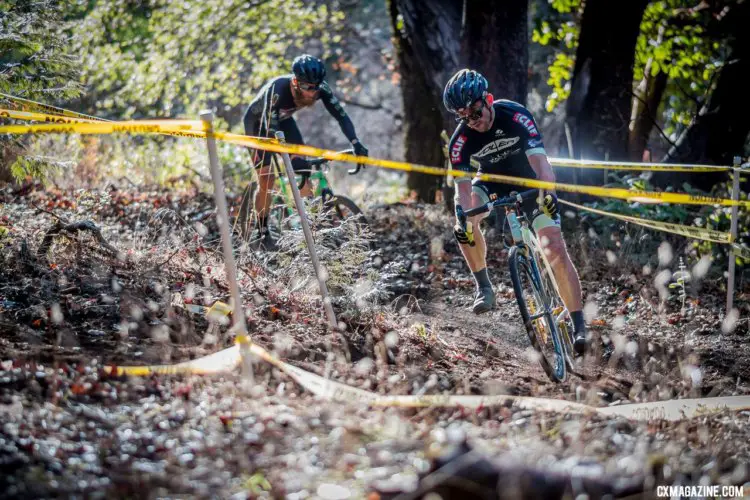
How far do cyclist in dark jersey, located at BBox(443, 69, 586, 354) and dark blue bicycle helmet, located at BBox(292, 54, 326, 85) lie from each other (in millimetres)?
2279

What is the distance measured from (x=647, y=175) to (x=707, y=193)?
34.2 inches

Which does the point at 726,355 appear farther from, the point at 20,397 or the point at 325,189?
the point at 20,397

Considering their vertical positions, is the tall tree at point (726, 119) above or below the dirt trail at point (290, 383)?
above

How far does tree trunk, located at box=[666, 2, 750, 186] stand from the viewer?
10.4 m

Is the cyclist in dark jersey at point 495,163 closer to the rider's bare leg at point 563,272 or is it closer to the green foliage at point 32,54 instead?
the rider's bare leg at point 563,272

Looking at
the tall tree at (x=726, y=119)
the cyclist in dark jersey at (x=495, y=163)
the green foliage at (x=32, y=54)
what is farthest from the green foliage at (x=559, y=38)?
the green foliage at (x=32, y=54)

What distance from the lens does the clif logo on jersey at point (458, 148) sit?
632 centimetres

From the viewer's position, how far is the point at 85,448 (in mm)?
3334

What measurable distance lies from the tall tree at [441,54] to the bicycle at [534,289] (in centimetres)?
492

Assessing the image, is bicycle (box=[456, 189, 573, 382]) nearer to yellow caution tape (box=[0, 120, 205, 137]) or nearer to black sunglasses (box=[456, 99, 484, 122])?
black sunglasses (box=[456, 99, 484, 122])

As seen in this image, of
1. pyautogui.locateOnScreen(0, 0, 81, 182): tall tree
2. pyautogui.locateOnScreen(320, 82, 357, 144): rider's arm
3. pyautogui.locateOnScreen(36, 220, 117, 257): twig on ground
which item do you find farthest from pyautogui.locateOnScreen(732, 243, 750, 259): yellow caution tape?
pyautogui.locateOnScreen(0, 0, 81, 182): tall tree

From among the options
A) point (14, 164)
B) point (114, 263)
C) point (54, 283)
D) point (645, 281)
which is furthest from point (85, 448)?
point (645, 281)

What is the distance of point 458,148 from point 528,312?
1.49 metres

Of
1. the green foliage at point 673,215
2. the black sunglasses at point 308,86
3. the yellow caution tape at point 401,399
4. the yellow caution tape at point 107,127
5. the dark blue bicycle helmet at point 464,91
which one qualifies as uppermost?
the black sunglasses at point 308,86
